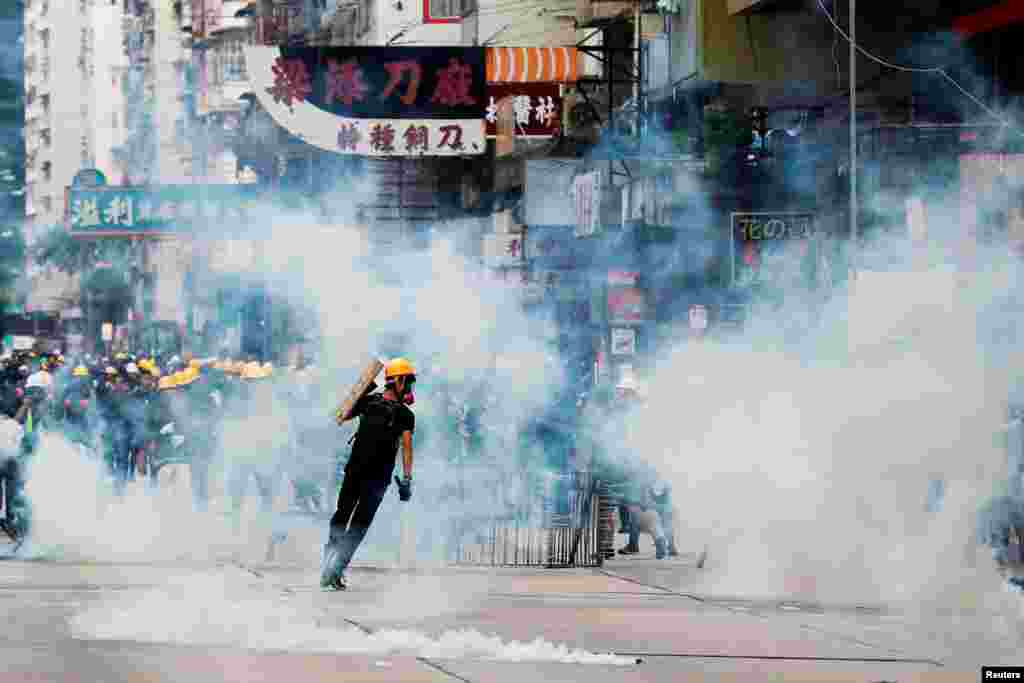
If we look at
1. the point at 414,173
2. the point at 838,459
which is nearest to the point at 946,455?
the point at 838,459

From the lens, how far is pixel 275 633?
13586mm

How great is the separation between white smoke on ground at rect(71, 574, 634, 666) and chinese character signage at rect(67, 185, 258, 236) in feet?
150

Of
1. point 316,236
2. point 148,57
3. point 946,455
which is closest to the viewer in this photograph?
point 946,455

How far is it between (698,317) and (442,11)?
80.3 feet

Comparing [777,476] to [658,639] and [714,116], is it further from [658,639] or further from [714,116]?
[714,116]

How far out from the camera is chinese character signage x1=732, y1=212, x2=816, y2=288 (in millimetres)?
26750

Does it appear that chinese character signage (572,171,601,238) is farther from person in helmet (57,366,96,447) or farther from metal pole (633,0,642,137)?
person in helmet (57,366,96,447)

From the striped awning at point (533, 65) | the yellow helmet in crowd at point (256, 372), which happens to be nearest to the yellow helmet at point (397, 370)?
the yellow helmet in crowd at point (256, 372)

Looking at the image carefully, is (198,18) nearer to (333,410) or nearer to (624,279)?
(624,279)

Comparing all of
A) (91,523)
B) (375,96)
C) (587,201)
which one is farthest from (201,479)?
(587,201)

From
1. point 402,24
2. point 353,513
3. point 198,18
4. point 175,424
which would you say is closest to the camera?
point 353,513

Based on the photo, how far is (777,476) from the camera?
18.1 meters

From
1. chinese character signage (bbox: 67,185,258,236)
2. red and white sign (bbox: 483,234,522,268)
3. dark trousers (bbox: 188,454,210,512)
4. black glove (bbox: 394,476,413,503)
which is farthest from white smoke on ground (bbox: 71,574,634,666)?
chinese character signage (bbox: 67,185,258,236)

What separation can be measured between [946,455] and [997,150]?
6480 millimetres
